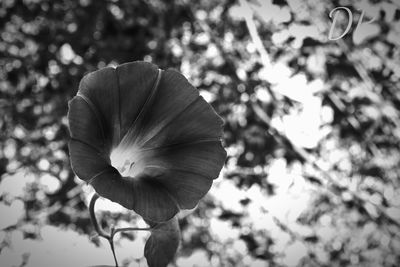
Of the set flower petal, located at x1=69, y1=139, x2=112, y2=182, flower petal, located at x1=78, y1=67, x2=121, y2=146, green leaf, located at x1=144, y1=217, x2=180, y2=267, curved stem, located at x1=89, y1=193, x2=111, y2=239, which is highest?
flower petal, located at x1=78, y1=67, x2=121, y2=146

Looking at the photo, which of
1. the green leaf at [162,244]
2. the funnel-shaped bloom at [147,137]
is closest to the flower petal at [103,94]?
the funnel-shaped bloom at [147,137]

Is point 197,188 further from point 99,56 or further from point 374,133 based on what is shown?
point 374,133

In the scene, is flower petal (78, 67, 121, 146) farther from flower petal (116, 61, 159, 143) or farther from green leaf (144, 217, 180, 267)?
green leaf (144, 217, 180, 267)

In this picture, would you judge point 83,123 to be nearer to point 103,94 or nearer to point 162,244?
point 103,94

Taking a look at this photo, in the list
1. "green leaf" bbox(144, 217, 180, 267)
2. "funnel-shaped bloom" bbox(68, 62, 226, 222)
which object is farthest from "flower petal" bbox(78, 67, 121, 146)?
"green leaf" bbox(144, 217, 180, 267)

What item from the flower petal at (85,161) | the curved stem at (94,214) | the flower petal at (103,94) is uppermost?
the flower petal at (103,94)

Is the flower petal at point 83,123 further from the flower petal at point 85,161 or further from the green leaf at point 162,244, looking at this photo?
the green leaf at point 162,244
